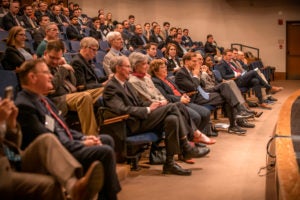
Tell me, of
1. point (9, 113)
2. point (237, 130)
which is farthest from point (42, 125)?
point (237, 130)

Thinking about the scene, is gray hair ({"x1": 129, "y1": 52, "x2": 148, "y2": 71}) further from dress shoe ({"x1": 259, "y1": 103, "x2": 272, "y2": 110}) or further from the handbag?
dress shoe ({"x1": 259, "y1": 103, "x2": 272, "y2": 110})

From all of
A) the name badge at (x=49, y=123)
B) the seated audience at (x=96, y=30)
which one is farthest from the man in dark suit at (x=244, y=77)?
the name badge at (x=49, y=123)

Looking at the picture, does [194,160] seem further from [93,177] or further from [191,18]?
[191,18]

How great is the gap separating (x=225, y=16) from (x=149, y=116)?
375 inches

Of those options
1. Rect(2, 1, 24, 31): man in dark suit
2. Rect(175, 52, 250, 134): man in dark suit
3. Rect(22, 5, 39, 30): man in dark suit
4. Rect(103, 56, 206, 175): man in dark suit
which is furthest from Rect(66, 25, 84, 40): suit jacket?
Rect(103, 56, 206, 175): man in dark suit

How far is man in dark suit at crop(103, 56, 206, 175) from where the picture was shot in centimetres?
354

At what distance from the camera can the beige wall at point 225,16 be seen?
480 inches

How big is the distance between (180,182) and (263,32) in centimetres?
972

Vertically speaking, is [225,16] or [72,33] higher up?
[225,16]

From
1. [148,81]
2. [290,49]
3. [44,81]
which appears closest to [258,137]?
[148,81]

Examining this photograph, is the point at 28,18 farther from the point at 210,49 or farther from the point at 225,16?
the point at 225,16

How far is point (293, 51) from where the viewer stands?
12.1 m

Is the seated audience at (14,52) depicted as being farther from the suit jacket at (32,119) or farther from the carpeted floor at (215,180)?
the suit jacket at (32,119)

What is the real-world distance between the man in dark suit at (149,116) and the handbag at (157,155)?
0.28 metres
